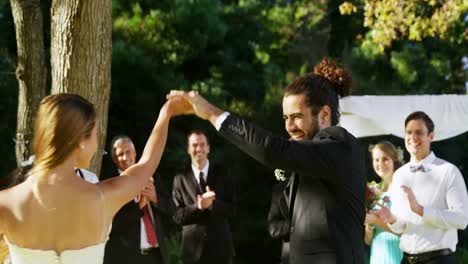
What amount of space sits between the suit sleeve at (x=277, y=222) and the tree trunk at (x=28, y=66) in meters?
2.59

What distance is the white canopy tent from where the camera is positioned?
29.9 ft

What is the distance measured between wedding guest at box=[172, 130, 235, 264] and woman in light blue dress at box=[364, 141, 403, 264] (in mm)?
1683

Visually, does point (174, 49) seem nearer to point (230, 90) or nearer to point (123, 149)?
point (230, 90)

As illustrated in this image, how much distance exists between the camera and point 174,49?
13695 mm

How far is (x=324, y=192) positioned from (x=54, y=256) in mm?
1374

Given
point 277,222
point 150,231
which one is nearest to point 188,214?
point 150,231

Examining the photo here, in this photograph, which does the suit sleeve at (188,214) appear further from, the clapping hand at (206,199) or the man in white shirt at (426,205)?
the man in white shirt at (426,205)

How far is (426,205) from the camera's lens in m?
6.09

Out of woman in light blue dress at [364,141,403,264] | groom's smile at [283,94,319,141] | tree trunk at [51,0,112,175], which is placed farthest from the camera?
woman in light blue dress at [364,141,403,264]

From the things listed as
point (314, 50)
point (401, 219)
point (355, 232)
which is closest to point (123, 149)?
point (401, 219)

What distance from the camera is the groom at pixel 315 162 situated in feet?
11.8

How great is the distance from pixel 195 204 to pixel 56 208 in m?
4.95

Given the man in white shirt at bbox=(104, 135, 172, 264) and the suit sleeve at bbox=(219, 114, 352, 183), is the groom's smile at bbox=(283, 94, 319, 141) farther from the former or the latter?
the man in white shirt at bbox=(104, 135, 172, 264)

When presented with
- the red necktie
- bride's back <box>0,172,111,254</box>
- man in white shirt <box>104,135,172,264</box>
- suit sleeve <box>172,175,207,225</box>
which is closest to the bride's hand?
bride's back <box>0,172,111,254</box>
